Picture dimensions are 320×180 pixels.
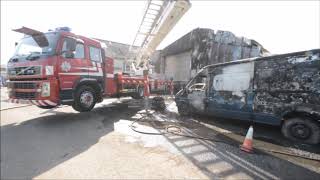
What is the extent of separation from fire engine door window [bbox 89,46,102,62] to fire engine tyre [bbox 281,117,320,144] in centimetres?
626

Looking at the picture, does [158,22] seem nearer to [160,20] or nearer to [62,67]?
[160,20]

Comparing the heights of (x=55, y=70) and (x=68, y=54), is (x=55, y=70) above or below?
below

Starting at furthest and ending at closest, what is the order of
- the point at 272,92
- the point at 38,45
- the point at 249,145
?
1. the point at 38,45
2. the point at 272,92
3. the point at 249,145

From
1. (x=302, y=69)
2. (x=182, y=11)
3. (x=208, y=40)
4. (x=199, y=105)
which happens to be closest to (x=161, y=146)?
(x=199, y=105)

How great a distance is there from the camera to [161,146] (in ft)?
14.4

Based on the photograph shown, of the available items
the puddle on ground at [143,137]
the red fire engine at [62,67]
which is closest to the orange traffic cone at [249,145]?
the puddle on ground at [143,137]

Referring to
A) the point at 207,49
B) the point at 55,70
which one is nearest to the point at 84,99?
the point at 55,70

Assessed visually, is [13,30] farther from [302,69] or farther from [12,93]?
[302,69]

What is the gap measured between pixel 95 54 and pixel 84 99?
5.64 ft

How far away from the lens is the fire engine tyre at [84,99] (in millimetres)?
6918

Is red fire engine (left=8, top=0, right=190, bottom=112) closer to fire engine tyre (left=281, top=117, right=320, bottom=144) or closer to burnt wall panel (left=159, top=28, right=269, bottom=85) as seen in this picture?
fire engine tyre (left=281, top=117, right=320, bottom=144)

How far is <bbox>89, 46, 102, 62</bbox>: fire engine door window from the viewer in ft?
24.5

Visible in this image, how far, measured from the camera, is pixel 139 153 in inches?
157

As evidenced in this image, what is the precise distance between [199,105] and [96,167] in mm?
4438
